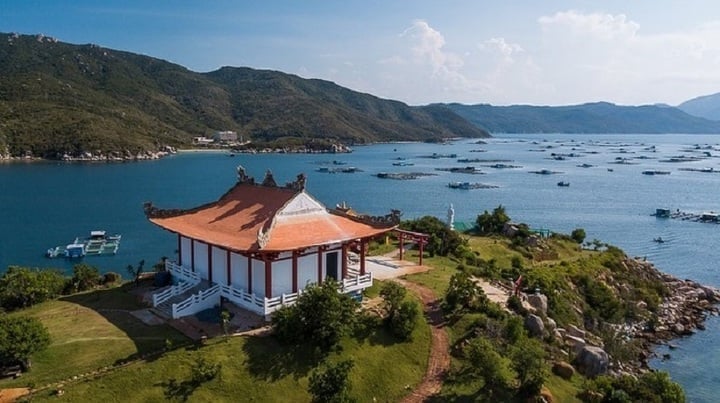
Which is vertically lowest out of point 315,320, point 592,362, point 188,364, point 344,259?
point 592,362

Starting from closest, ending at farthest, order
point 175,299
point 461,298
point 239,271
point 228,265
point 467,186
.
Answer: point 239,271
point 228,265
point 175,299
point 461,298
point 467,186

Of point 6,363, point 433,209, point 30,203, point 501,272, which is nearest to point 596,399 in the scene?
point 501,272

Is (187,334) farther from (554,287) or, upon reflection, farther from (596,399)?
(554,287)

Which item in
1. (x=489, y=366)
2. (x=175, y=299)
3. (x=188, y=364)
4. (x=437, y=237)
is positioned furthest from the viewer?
(x=437, y=237)

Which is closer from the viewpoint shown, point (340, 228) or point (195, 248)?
point (340, 228)

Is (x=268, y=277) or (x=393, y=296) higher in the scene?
(x=268, y=277)

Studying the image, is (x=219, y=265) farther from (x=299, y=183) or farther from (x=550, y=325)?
(x=550, y=325)

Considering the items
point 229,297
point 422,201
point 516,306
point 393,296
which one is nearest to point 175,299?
point 229,297

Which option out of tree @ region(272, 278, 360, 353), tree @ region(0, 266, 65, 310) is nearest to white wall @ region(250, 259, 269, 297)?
tree @ region(272, 278, 360, 353)
